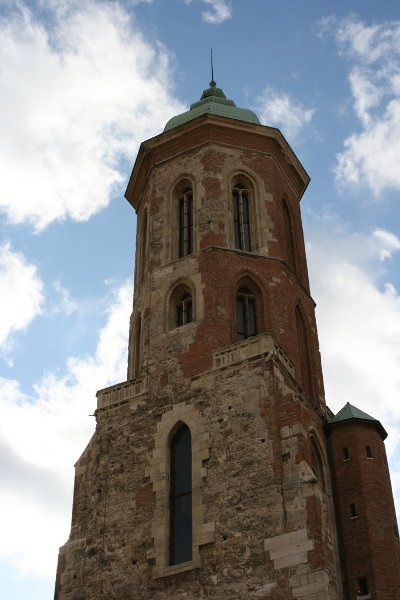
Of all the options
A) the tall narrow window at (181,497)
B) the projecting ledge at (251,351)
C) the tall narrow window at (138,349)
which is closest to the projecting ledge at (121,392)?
the tall narrow window at (138,349)

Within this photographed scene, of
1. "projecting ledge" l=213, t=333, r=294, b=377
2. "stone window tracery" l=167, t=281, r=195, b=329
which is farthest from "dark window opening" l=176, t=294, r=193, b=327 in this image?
"projecting ledge" l=213, t=333, r=294, b=377

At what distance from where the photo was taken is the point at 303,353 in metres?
25.4

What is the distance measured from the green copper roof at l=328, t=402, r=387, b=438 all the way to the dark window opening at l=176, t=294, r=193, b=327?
4.85m

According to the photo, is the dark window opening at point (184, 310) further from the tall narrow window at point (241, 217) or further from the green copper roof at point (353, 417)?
the green copper roof at point (353, 417)

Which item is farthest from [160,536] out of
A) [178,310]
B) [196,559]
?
[178,310]

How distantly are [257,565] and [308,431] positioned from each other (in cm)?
364

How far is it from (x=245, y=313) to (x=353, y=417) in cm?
419

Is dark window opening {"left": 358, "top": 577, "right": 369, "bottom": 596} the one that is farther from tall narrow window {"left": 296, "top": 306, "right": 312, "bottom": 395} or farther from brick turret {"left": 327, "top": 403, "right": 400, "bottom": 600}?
tall narrow window {"left": 296, "top": 306, "right": 312, "bottom": 395}

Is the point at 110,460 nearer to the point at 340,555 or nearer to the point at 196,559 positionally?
the point at 196,559

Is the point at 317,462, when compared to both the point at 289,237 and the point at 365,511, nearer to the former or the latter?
the point at 365,511

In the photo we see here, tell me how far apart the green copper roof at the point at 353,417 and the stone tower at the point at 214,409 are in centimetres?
23

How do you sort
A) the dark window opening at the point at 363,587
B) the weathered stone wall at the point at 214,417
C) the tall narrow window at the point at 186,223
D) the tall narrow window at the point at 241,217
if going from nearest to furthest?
the weathered stone wall at the point at 214,417
the dark window opening at the point at 363,587
the tall narrow window at the point at 241,217
the tall narrow window at the point at 186,223

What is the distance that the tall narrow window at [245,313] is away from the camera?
2386cm

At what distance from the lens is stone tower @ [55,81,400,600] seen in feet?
60.7
